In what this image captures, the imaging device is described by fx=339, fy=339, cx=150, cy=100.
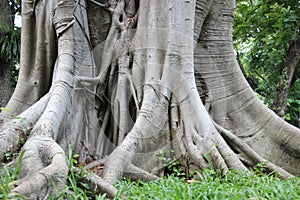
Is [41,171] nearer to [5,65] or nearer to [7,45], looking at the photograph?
[7,45]

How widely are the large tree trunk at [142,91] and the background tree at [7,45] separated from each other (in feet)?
12.0

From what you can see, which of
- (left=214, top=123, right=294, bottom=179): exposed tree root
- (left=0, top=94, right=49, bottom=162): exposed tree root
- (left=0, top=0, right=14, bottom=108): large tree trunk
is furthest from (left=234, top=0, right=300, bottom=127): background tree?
(left=0, top=0, right=14, bottom=108): large tree trunk

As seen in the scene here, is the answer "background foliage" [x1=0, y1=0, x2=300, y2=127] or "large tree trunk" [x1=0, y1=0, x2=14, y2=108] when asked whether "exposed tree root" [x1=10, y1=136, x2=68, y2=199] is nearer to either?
"background foliage" [x1=0, y1=0, x2=300, y2=127]

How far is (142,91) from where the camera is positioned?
4324 mm

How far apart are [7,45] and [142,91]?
5306mm

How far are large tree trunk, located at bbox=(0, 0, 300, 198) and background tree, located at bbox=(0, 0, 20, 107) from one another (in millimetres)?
3657

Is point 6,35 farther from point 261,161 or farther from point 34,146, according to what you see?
point 261,161

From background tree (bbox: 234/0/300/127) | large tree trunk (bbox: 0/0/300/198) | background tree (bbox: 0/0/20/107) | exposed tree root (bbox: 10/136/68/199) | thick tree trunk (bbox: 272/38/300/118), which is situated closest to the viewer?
exposed tree root (bbox: 10/136/68/199)

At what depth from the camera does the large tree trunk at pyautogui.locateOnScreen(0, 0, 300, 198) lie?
3.59 meters

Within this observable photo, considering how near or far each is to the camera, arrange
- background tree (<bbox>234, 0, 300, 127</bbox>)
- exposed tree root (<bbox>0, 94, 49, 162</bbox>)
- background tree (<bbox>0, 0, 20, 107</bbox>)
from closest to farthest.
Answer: exposed tree root (<bbox>0, 94, 49, 162</bbox>), background tree (<bbox>234, 0, 300, 127</bbox>), background tree (<bbox>0, 0, 20, 107</bbox>)

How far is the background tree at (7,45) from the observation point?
827 centimetres

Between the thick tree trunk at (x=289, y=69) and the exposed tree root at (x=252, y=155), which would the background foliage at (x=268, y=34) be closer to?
the thick tree trunk at (x=289, y=69)

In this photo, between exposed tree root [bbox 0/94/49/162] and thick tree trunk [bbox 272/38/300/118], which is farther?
thick tree trunk [bbox 272/38/300/118]

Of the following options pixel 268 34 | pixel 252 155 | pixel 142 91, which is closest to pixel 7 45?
pixel 142 91
